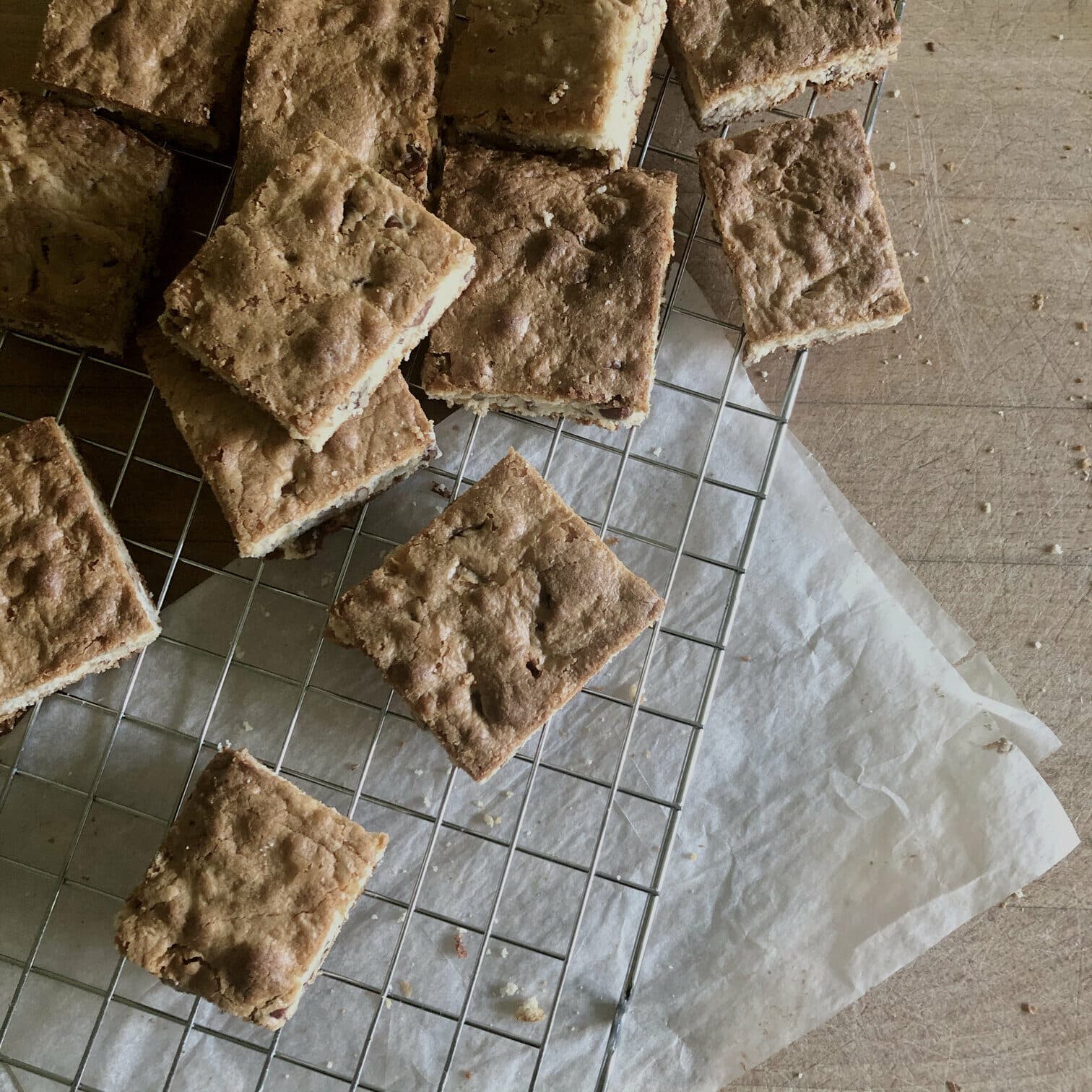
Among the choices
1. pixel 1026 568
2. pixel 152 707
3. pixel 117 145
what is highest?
pixel 117 145

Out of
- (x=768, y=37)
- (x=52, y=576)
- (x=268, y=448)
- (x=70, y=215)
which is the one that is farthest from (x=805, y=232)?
(x=52, y=576)

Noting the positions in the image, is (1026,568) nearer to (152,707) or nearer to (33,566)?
(152,707)

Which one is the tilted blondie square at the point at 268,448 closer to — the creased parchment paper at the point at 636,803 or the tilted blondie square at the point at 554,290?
the tilted blondie square at the point at 554,290

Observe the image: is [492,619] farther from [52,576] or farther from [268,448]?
[52,576]

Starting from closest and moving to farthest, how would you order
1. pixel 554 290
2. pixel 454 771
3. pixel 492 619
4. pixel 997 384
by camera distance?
1. pixel 492 619
2. pixel 554 290
3. pixel 454 771
4. pixel 997 384

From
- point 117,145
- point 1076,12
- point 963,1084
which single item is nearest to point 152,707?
point 117,145

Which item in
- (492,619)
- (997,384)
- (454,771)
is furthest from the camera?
(997,384)
